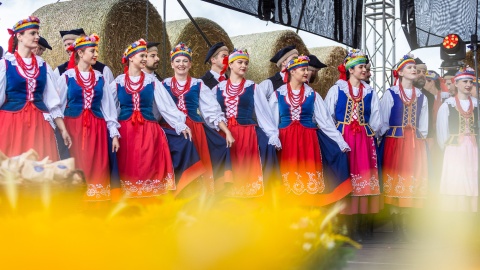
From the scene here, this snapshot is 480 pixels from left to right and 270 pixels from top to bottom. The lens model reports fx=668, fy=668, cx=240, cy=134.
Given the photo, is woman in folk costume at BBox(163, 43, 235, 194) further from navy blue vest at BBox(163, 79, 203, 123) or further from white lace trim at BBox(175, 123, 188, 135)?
white lace trim at BBox(175, 123, 188, 135)

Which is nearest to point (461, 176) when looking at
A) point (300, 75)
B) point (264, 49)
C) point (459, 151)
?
point (459, 151)

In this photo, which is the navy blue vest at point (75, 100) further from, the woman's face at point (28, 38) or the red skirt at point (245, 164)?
the red skirt at point (245, 164)

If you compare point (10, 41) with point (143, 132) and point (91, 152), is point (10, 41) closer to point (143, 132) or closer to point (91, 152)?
point (91, 152)

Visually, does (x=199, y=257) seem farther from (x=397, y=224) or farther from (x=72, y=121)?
(x=397, y=224)

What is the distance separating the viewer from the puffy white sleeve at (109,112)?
4.40 m

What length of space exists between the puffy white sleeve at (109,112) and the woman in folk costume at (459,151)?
11.4 ft

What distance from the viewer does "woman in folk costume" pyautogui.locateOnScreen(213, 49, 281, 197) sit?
4.99 meters

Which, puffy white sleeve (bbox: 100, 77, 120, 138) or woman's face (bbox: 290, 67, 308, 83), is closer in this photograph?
puffy white sleeve (bbox: 100, 77, 120, 138)

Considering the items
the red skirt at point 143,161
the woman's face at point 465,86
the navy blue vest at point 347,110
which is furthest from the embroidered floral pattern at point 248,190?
the woman's face at point 465,86

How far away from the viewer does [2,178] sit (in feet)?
4.84

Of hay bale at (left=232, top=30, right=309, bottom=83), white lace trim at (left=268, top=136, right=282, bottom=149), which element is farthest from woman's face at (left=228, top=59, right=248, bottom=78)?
hay bale at (left=232, top=30, right=309, bottom=83)

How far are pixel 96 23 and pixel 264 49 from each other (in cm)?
266

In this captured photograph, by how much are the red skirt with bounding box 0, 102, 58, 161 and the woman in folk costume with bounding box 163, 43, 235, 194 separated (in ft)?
3.64

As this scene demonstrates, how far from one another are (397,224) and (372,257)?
1.33 metres
